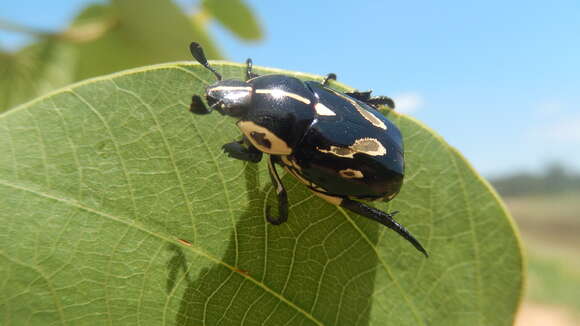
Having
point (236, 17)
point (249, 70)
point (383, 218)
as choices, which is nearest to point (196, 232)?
point (249, 70)

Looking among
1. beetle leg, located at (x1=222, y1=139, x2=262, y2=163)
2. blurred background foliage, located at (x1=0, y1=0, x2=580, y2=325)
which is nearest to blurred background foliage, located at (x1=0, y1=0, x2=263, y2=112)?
blurred background foliage, located at (x1=0, y1=0, x2=580, y2=325)

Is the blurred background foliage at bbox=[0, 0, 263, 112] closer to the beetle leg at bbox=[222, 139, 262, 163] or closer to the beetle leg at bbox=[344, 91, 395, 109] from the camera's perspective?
the beetle leg at bbox=[344, 91, 395, 109]

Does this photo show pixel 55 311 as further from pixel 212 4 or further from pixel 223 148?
pixel 212 4

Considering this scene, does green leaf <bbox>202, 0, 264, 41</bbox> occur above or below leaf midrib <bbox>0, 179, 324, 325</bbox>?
above

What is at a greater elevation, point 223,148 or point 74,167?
point 223,148

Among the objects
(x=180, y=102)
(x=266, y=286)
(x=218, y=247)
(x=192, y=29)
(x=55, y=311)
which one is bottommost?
(x=55, y=311)

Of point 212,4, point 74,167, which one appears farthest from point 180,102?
point 212,4

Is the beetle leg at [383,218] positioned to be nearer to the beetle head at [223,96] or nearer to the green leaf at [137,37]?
the beetle head at [223,96]
